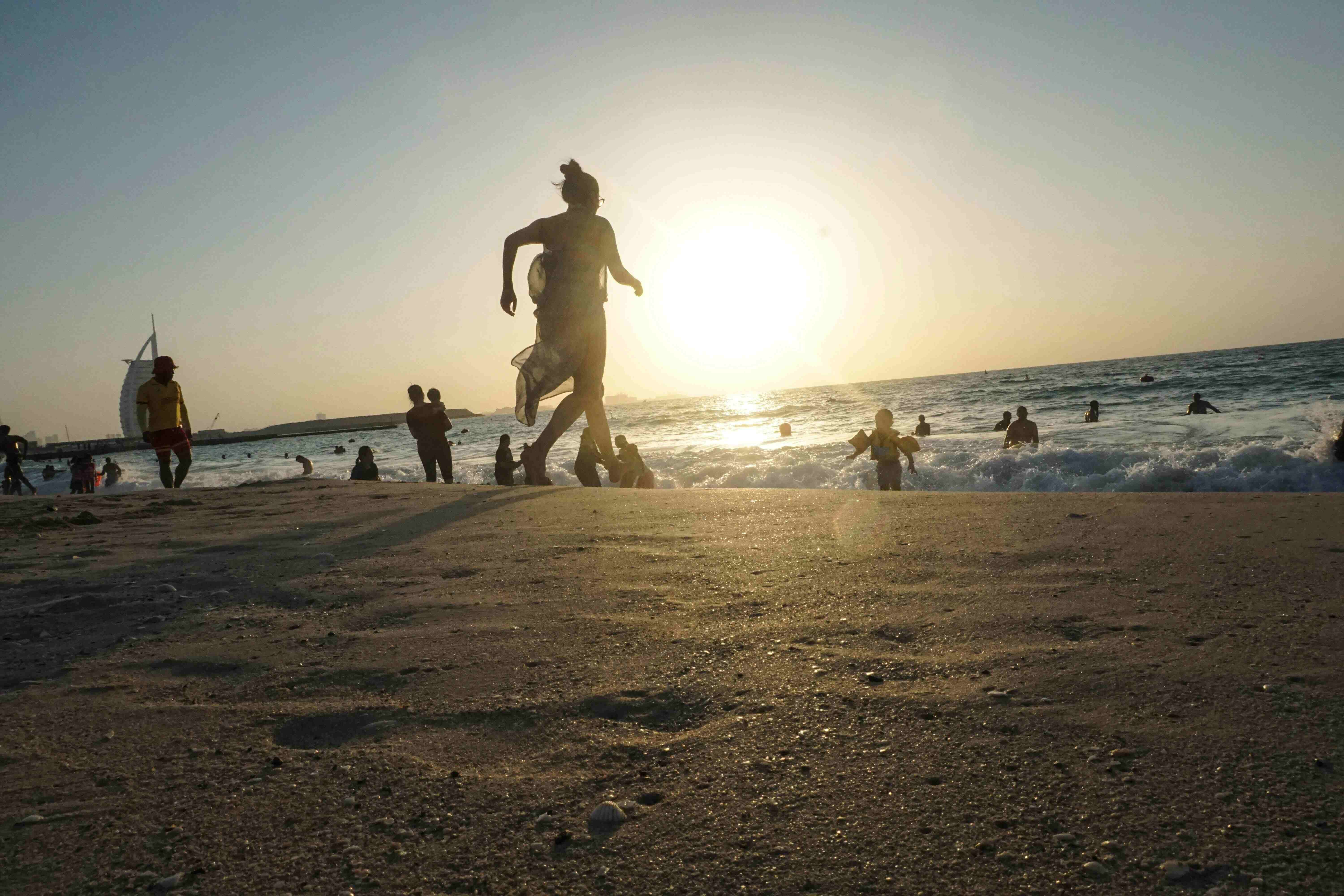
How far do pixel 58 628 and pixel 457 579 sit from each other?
1185 mm

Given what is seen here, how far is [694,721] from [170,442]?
7756 mm

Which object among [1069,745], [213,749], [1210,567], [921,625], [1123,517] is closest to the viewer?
[1069,745]

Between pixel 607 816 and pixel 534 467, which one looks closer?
pixel 607 816

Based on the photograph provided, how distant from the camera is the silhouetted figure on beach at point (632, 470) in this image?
25.7ft

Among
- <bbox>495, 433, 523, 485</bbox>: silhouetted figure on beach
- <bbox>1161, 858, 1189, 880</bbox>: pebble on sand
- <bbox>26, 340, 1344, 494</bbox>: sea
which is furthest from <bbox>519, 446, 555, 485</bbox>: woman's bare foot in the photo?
<bbox>1161, 858, 1189, 880</bbox>: pebble on sand

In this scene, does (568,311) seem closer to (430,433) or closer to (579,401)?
(579,401)

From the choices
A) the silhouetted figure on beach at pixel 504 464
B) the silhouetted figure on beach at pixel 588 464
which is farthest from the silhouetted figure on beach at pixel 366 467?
the silhouetted figure on beach at pixel 588 464

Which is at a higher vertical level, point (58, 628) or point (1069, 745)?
point (58, 628)

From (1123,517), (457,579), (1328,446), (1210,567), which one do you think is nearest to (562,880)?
(457,579)

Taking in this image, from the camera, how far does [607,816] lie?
128 centimetres

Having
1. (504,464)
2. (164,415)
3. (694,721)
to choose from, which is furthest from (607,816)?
(504,464)

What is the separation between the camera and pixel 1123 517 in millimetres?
3574

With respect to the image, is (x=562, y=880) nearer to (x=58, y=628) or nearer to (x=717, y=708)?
(x=717, y=708)

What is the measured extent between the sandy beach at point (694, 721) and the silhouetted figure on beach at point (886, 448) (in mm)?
4992
